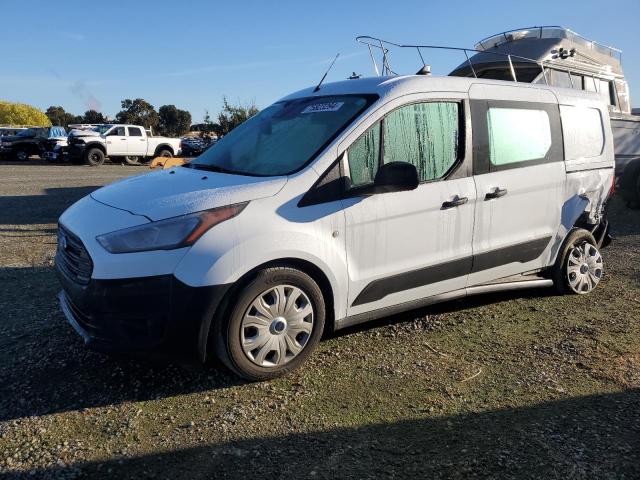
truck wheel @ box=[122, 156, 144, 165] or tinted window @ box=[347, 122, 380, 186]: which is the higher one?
truck wheel @ box=[122, 156, 144, 165]

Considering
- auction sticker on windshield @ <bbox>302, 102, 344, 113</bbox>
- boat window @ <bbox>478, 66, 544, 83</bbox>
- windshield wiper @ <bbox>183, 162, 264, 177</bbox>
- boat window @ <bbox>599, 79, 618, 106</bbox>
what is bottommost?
windshield wiper @ <bbox>183, 162, 264, 177</bbox>

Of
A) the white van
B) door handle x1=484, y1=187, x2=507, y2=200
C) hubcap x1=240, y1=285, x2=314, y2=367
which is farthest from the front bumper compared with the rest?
door handle x1=484, y1=187, x2=507, y2=200

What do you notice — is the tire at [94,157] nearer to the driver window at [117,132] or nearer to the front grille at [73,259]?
the driver window at [117,132]

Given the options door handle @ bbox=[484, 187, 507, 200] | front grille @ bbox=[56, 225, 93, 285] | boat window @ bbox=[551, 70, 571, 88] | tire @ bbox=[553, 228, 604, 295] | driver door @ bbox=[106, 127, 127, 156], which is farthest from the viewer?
driver door @ bbox=[106, 127, 127, 156]

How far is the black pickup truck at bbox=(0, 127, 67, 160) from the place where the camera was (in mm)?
27281

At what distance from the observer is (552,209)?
477cm

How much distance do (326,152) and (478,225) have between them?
143cm

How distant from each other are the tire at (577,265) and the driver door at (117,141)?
24.6m

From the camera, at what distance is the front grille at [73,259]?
3135mm

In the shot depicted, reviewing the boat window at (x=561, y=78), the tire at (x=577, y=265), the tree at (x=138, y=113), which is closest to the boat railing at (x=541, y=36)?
the boat window at (x=561, y=78)

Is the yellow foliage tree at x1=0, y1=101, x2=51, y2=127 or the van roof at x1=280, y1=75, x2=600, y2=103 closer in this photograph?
the van roof at x1=280, y1=75, x2=600, y2=103

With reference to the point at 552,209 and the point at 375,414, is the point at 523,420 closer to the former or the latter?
the point at 375,414

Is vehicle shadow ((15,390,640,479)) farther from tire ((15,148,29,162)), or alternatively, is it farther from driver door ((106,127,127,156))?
tire ((15,148,29,162))

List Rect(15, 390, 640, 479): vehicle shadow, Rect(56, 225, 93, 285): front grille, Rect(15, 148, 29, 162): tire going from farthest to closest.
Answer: Rect(15, 148, 29, 162): tire → Rect(56, 225, 93, 285): front grille → Rect(15, 390, 640, 479): vehicle shadow
